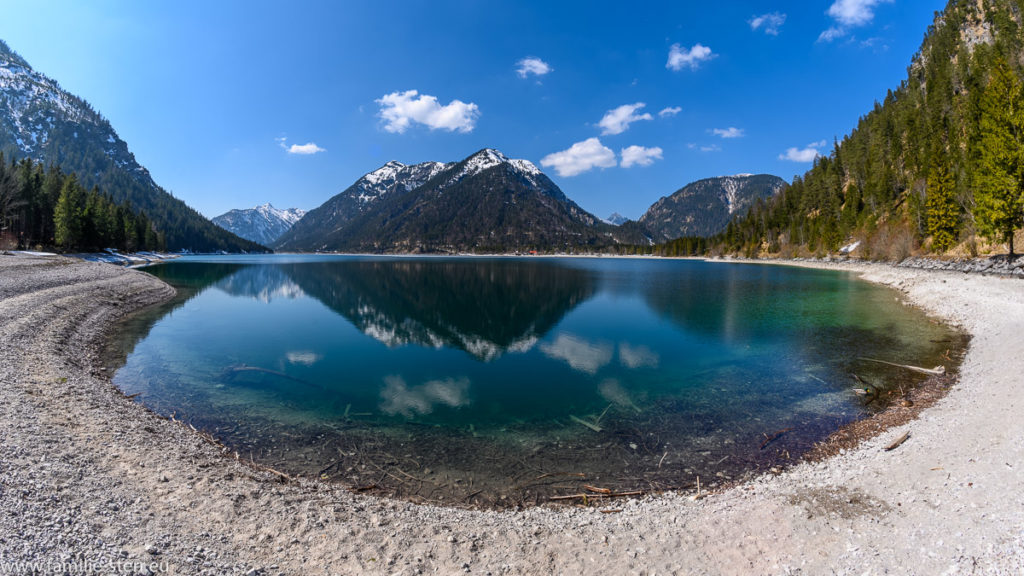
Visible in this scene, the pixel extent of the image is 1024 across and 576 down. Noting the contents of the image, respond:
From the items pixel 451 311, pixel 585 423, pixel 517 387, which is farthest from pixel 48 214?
pixel 585 423

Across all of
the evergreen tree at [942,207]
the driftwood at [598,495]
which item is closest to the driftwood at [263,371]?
the driftwood at [598,495]

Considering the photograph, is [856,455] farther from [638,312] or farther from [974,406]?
[638,312]

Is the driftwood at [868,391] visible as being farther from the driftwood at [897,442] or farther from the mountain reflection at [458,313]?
the mountain reflection at [458,313]

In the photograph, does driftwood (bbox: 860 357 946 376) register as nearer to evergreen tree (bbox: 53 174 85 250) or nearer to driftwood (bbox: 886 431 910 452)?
driftwood (bbox: 886 431 910 452)

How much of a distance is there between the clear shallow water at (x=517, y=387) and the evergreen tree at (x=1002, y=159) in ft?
59.8

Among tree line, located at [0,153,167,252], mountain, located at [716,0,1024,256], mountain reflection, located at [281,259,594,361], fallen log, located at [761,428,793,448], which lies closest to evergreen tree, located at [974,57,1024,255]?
mountain, located at [716,0,1024,256]

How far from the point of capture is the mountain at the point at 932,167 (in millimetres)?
36094

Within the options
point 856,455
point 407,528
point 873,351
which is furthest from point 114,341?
point 873,351

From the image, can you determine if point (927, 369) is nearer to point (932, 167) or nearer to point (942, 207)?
point (942, 207)

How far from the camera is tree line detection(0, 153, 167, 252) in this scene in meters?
59.2

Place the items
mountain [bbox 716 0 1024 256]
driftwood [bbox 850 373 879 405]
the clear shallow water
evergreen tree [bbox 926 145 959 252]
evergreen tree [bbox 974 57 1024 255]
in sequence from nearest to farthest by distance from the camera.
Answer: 1. the clear shallow water
2. driftwood [bbox 850 373 879 405]
3. evergreen tree [bbox 974 57 1024 255]
4. mountain [bbox 716 0 1024 256]
5. evergreen tree [bbox 926 145 959 252]

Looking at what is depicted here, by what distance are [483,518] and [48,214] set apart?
104965mm

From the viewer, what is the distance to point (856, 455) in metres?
8.30

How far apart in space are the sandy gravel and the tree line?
79.2 metres
